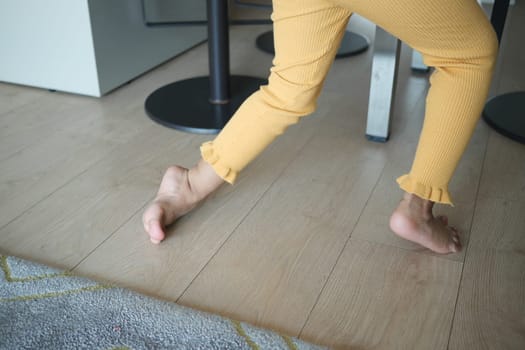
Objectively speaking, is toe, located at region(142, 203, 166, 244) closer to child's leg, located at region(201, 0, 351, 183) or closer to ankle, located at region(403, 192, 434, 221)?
child's leg, located at region(201, 0, 351, 183)

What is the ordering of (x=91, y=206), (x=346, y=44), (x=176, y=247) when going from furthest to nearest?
1. (x=346, y=44)
2. (x=91, y=206)
3. (x=176, y=247)

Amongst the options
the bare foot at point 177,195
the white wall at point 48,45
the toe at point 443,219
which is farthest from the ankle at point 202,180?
the white wall at point 48,45

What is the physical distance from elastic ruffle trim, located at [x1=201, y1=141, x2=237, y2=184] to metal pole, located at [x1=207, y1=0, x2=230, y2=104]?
2.00 ft

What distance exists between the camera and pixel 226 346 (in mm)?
767

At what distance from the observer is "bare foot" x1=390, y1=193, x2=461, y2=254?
3.22 ft

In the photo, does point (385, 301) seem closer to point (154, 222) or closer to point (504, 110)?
point (154, 222)

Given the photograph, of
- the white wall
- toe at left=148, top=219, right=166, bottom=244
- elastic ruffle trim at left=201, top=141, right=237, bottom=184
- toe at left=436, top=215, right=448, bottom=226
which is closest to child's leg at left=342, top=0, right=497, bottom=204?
toe at left=436, top=215, right=448, bottom=226

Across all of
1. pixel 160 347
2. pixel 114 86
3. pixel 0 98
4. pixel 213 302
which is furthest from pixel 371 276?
pixel 0 98

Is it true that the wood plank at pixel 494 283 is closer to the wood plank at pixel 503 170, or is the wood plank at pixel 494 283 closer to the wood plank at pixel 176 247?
the wood plank at pixel 503 170

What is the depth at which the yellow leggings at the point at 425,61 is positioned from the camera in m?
0.72

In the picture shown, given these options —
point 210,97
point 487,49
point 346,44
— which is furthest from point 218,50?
point 487,49

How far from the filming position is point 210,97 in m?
1.58

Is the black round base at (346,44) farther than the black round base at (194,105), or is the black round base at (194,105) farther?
the black round base at (346,44)

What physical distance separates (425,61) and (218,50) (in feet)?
2.57
